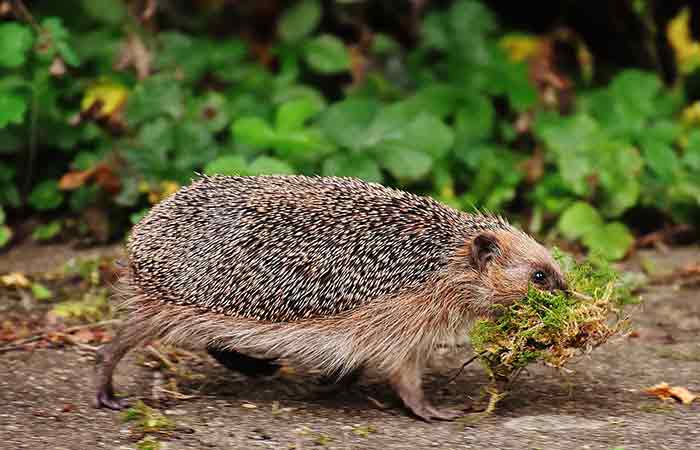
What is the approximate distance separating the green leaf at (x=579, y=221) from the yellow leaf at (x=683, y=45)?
2124 millimetres

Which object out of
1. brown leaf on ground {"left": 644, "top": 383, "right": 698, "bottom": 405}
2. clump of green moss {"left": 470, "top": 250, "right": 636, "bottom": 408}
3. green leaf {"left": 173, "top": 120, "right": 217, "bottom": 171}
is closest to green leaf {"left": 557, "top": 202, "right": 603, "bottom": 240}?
green leaf {"left": 173, "top": 120, "right": 217, "bottom": 171}

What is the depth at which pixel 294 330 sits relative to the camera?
5.82 metres

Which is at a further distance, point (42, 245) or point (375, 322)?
point (42, 245)

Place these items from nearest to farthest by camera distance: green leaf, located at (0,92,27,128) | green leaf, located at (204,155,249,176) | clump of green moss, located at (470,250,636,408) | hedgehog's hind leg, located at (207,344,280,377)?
clump of green moss, located at (470,250,636,408)
hedgehog's hind leg, located at (207,344,280,377)
green leaf, located at (204,155,249,176)
green leaf, located at (0,92,27,128)

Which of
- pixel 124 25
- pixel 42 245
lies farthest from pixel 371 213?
pixel 124 25

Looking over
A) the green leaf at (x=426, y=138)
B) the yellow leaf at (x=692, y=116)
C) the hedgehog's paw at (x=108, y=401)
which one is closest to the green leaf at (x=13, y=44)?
the green leaf at (x=426, y=138)

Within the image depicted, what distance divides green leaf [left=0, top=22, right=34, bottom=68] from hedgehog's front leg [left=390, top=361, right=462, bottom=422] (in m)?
4.08

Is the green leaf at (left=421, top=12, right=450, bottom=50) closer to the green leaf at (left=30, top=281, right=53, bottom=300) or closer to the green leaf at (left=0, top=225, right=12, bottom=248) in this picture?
the green leaf at (left=0, top=225, right=12, bottom=248)

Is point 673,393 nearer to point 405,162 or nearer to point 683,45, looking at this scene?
point 405,162

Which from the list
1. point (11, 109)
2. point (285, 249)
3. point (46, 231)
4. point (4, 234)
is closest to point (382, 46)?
point (46, 231)

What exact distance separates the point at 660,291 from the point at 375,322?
3.10m

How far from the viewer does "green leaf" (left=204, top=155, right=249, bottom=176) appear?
26.0ft

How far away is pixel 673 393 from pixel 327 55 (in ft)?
16.2

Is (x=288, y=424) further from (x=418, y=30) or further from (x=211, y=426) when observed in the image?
(x=418, y=30)
